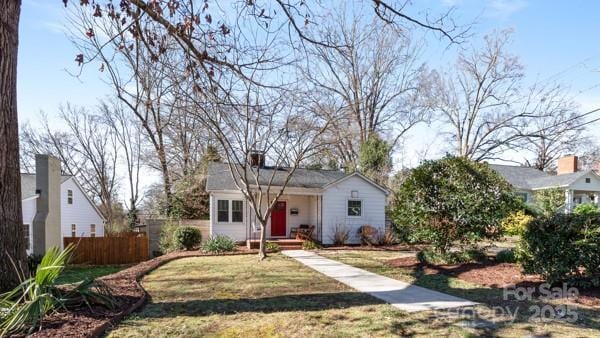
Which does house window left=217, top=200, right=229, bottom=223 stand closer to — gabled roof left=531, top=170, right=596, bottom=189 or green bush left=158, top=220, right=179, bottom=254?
green bush left=158, top=220, right=179, bottom=254

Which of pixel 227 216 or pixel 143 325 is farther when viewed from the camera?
pixel 227 216

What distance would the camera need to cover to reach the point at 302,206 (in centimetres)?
1956

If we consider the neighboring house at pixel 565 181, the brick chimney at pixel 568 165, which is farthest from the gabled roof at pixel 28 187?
the brick chimney at pixel 568 165

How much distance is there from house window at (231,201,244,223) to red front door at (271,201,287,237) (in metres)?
1.76

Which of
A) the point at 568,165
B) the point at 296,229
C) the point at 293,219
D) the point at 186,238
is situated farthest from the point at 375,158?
the point at 568,165

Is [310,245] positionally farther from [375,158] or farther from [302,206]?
[375,158]

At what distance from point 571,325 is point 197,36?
6631 millimetres

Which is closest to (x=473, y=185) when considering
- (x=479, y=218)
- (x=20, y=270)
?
(x=479, y=218)

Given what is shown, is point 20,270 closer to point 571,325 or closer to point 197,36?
point 197,36

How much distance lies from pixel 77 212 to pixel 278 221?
1271 cm

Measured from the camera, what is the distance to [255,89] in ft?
38.3

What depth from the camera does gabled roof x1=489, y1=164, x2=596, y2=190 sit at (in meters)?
26.4

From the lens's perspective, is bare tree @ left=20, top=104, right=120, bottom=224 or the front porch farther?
bare tree @ left=20, top=104, right=120, bottom=224

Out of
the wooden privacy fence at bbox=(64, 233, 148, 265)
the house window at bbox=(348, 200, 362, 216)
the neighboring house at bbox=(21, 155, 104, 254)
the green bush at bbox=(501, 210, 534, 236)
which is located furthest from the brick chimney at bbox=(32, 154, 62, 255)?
the green bush at bbox=(501, 210, 534, 236)
